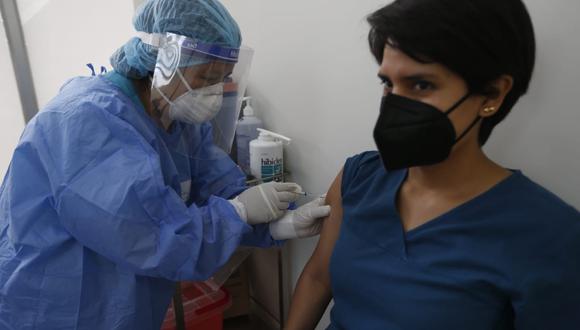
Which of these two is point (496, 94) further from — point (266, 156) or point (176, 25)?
point (266, 156)

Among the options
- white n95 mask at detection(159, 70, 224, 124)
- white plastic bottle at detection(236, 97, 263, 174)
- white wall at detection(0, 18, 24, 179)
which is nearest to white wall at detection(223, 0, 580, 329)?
white plastic bottle at detection(236, 97, 263, 174)

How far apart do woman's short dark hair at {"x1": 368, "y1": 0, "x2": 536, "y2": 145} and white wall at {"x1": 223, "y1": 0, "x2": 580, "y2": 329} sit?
171mm

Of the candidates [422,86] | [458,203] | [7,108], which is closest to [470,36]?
[422,86]

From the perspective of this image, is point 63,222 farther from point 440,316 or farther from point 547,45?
point 547,45

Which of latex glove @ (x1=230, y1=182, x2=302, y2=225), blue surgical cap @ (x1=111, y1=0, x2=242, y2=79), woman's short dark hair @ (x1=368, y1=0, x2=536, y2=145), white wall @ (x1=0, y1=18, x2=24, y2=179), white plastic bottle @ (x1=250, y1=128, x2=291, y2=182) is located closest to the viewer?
woman's short dark hair @ (x1=368, y1=0, x2=536, y2=145)

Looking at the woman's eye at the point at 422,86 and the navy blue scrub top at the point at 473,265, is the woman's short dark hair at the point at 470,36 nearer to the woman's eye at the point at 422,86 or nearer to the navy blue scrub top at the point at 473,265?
the woman's eye at the point at 422,86

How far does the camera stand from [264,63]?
178 cm

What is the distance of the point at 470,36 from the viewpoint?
2.33 feet

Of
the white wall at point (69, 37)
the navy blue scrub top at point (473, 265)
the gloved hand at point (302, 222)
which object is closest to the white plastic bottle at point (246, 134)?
the gloved hand at point (302, 222)

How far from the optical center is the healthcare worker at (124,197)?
96 centimetres

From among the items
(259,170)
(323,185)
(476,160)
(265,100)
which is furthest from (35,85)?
(476,160)

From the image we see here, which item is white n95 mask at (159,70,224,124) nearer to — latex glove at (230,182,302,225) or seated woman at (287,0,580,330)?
latex glove at (230,182,302,225)

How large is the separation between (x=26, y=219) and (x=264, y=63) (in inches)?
43.9

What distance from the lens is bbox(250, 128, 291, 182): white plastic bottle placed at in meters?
1.56
